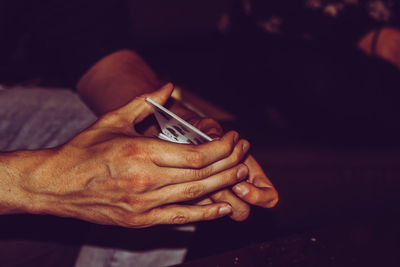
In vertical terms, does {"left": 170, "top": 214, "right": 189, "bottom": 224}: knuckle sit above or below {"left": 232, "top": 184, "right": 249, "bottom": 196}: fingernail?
below

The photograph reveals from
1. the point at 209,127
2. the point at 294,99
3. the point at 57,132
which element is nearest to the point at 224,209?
the point at 209,127

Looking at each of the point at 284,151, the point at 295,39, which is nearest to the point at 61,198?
the point at 284,151

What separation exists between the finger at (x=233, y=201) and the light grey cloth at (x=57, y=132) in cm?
35

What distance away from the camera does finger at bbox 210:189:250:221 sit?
0.69 meters

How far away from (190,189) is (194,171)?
4 centimetres

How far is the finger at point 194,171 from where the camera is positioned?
0.59 metres

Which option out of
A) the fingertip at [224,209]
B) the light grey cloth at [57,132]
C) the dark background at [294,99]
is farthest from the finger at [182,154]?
the light grey cloth at [57,132]

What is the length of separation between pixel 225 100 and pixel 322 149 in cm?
92

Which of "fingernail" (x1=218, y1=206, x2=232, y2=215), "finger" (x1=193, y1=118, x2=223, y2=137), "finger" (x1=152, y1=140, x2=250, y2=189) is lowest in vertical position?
"fingernail" (x1=218, y1=206, x2=232, y2=215)

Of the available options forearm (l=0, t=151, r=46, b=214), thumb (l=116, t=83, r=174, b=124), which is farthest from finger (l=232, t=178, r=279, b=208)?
forearm (l=0, t=151, r=46, b=214)

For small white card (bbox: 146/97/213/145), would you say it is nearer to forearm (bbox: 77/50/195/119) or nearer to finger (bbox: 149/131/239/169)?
finger (bbox: 149/131/239/169)

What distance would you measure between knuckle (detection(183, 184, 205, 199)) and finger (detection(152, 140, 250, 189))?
0.01 m

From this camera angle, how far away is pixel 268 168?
1.27 meters

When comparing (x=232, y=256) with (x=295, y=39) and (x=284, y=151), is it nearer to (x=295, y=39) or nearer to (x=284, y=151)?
(x=284, y=151)
